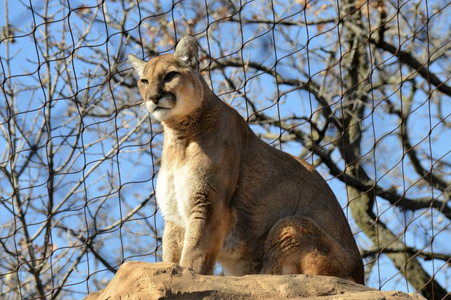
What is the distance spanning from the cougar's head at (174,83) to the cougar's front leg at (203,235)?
647 millimetres

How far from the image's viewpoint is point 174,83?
5750 millimetres

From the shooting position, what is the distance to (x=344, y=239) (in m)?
5.84

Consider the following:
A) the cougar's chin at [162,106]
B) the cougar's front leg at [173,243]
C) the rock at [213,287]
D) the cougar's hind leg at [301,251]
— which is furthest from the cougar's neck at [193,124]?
the rock at [213,287]

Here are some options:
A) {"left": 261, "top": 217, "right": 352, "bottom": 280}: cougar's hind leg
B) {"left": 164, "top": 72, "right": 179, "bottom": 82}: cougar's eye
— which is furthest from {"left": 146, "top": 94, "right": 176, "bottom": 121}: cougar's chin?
{"left": 261, "top": 217, "right": 352, "bottom": 280}: cougar's hind leg

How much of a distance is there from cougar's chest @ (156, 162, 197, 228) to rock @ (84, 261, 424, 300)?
1.31 metres

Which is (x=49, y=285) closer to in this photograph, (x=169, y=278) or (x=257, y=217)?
(x=257, y=217)

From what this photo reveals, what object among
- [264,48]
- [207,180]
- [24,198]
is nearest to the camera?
[207,180]

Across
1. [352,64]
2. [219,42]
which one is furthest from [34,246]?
→ [352,64]

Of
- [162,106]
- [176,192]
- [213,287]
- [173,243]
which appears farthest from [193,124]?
[213,287]

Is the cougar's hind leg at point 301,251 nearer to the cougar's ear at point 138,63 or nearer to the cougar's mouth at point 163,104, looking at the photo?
the cougar's mouth at point 163,104

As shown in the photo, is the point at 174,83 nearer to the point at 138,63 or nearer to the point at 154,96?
the point at 154,96

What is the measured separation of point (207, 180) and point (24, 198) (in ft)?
13.1

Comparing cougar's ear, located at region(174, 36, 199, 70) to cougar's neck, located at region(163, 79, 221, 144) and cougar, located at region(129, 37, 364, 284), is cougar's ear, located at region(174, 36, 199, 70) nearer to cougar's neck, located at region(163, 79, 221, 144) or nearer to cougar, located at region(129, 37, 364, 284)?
cougar, located at region(129, 37, 364, 284)

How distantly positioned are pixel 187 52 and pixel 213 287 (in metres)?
2.29
